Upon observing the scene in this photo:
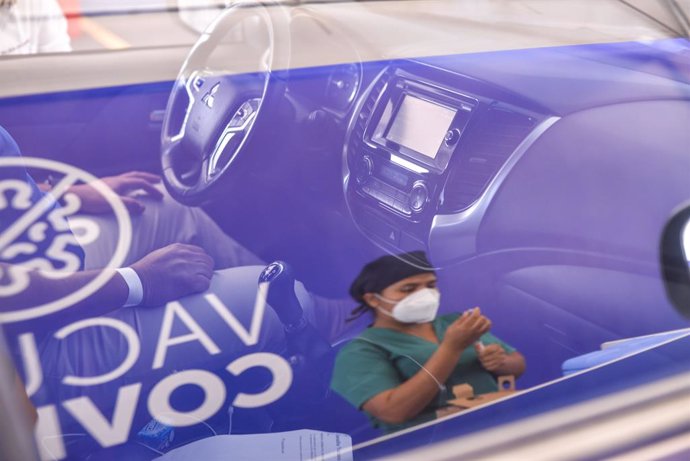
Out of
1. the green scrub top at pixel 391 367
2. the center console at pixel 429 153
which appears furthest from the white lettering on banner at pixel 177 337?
the center console at pixel 429 153

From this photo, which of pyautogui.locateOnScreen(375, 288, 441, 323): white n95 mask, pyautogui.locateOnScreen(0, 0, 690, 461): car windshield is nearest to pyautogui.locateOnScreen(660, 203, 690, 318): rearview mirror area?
pyautogui.locateOnScreen(0, 0, 690, 461): car windshield

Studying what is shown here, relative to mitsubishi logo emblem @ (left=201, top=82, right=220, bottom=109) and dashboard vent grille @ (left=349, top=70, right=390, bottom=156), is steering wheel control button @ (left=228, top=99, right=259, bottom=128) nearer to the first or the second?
mitsubishi logo emblem @ (left=201, top=82, right=220, bottom=109)

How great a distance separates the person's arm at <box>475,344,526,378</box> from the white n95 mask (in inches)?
4.2

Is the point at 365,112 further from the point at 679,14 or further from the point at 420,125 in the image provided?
the point at 679,14

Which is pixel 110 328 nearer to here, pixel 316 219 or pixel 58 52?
pixel 316 219

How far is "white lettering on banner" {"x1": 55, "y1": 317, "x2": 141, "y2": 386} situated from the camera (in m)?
1.07

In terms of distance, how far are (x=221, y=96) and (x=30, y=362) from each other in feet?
1.97

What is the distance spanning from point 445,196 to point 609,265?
41cm

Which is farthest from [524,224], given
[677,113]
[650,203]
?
[677,113]

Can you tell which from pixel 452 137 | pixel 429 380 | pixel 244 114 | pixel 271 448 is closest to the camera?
pixel 271 448

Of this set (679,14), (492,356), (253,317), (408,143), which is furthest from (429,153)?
(679,14)

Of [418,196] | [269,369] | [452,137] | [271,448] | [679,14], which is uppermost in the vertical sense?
[679,14]

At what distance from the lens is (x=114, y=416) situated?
3.57ft

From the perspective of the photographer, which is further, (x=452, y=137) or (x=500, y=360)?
(x=452, y=137)
